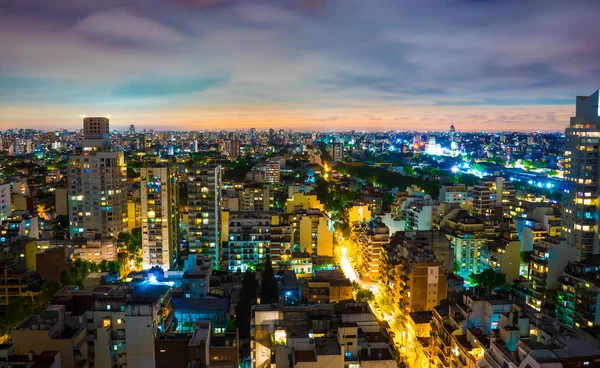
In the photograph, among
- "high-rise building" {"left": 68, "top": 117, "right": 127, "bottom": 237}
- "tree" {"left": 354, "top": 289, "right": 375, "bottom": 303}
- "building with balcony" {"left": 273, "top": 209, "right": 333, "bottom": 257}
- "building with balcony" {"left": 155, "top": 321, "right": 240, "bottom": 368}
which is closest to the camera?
"building with balcony" {"left": 155, "top": 321, "right": 240, "bottom": 368}

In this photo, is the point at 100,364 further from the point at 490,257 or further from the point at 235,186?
the point at 235,186

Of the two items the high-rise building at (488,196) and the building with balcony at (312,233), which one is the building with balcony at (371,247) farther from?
the high-rise building at (488,196)

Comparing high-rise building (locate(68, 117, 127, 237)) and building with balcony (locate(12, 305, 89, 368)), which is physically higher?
high-rise building (locate(68, 117, 127, 237))

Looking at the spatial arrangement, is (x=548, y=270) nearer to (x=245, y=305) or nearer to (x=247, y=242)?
(x=245, y=305)

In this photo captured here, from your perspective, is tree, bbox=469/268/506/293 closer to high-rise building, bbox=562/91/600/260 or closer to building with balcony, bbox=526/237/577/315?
building with balcony, bbox=526/237/577/315

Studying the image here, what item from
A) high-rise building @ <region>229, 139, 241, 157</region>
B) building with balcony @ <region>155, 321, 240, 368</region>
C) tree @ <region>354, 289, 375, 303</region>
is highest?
high-rise building @ <region>229, 139, 241, 157</region>

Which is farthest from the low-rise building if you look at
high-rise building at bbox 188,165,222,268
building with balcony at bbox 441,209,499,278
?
building with balcony at bbox 441,209,499,278

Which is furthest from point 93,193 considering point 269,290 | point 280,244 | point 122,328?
point 122,328
